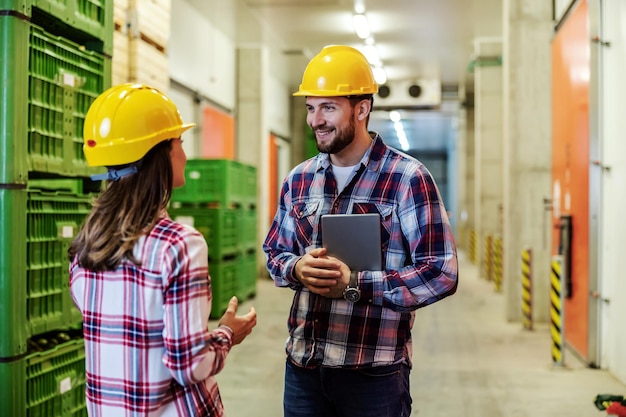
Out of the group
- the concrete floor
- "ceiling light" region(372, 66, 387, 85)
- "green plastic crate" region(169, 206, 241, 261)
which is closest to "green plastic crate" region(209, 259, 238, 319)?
"green plastic crate" region(169, 206, 241, 261)

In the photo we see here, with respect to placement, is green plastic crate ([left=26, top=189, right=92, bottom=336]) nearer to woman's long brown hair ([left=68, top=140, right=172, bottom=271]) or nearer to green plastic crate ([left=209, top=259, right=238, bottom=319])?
woman's long brown hair ([left=68, top=140, right=172, bottom=271])

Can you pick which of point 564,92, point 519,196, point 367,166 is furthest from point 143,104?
point 519,196

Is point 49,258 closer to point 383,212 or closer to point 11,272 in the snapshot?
point 11,272

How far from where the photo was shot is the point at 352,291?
8.77 ft

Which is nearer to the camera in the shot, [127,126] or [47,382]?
[127,126]

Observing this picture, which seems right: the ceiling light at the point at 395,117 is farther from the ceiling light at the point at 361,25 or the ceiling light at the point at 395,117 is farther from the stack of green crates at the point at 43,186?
the stack of green crates at the point at 43,186

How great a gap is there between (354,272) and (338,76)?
30.2 inches

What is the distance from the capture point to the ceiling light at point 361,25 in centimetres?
1527

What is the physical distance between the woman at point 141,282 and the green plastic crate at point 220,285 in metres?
9.00

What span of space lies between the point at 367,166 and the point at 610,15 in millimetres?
5586

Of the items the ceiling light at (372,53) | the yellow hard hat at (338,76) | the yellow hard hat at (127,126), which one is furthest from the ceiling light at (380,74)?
the yellow hard hat at (127,126)

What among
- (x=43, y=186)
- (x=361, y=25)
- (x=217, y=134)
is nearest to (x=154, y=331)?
(x=43, y=186)

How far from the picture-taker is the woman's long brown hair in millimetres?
2117

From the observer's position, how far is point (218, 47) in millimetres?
16078
